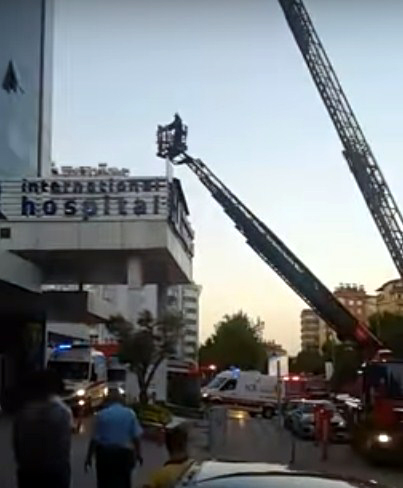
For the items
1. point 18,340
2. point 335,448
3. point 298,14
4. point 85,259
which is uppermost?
point 298,14

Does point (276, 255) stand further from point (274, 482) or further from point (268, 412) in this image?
point (274, 482)

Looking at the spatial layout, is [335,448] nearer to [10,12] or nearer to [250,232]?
[10,12]

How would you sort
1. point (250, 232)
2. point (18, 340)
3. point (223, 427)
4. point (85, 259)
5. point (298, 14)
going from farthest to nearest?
point (250, 232)
point (298, 14)
point (18, 340)
point (85, 259)
point (223, 427)

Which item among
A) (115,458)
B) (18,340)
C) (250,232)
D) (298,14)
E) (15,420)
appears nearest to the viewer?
(15,420)

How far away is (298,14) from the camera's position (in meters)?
55.2

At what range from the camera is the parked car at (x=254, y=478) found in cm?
520

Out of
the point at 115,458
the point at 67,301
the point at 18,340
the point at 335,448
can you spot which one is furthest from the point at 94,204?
the point at 115,458

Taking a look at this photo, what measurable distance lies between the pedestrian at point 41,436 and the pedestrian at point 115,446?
4.47ft

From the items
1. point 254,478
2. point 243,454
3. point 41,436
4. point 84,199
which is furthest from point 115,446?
point 84,199

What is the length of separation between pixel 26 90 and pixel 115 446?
135ft

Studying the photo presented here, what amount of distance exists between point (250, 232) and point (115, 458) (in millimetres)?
49358

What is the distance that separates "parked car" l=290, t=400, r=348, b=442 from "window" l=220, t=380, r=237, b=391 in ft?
54.6

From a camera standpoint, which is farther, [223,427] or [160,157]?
[160,157]

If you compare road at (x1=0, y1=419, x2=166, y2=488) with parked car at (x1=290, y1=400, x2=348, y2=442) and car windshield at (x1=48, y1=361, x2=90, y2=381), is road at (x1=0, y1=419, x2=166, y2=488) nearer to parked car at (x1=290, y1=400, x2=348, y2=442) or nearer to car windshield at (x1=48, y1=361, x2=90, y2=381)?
parked car at (x1=290, y1=400, x2=348, y2=442)
